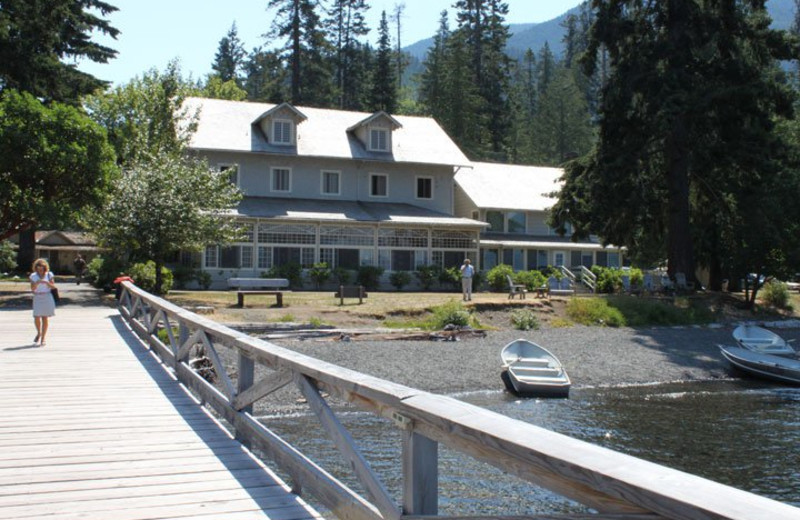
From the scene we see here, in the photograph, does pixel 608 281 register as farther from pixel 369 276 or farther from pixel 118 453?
pixel 118 453

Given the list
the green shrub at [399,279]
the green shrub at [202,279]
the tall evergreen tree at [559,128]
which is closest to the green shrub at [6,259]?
the green shrub at [202,279]

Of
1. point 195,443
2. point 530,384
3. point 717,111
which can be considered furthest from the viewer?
point 717,111

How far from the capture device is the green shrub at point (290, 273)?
3488 centimetres

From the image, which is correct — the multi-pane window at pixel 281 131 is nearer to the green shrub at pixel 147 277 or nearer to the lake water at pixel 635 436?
the green shrub at pixel 147 277

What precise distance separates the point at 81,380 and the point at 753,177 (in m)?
29.3

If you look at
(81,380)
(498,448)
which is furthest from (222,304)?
(498,448)

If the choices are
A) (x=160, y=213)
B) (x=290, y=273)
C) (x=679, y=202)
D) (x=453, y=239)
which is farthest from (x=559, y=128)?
(x=160, y=213)

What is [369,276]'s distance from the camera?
36.5 m

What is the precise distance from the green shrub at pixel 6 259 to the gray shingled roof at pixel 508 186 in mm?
27933

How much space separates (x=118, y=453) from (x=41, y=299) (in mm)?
8680

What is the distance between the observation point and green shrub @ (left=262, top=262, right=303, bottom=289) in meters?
34.9

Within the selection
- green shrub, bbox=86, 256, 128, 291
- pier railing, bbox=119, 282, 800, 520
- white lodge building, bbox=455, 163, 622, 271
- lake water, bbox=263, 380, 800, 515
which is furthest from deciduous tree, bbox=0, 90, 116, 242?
white lodge building, bbox=455, 163, 622, 271

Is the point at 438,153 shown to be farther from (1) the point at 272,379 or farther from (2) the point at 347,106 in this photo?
(1) the point at 272,379

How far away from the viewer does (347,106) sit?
235 ft
